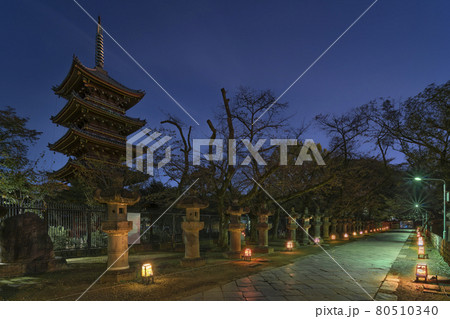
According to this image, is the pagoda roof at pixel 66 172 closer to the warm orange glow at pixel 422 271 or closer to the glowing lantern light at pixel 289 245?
the glowing lantern light at pixel 289 245

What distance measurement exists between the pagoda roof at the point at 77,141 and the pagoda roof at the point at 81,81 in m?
5.33

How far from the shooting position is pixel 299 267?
11.3 metres

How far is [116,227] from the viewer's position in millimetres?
8688

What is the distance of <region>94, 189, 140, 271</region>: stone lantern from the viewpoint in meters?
8.67

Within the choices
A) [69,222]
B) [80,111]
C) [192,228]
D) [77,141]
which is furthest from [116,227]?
[80,111]

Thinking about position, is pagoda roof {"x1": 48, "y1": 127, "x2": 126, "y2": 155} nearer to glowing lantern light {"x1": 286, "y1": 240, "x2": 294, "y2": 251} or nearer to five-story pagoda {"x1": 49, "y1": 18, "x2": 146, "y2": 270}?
five-story pagoda {"x1": 49, "y1": 18, "x2": 146, "y2": 270}

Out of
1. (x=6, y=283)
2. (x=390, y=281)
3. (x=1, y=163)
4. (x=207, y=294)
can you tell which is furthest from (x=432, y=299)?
(x=1, y=163)

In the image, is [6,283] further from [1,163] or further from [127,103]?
[127,103]

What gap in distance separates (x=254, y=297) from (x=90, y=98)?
25.6 meters

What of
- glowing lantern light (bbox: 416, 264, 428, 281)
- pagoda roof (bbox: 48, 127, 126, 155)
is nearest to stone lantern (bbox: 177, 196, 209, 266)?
glowing lantern light (bbox: 416, 264, 428, 281)

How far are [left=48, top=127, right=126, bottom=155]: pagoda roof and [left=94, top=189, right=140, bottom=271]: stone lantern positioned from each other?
17811 millimetres

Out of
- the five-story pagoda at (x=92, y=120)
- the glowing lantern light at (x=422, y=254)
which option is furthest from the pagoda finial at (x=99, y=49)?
the glowing lantern light at (x=422, y=254)

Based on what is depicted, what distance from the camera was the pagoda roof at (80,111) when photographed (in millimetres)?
25188

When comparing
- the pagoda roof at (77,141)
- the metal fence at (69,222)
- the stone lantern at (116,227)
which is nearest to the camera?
the stone lantern at (116,227)
